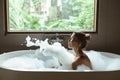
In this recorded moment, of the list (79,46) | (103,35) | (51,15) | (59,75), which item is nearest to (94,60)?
(79,46)

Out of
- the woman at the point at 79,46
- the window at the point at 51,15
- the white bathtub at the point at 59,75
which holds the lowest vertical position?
the white bathtub at the point at 59,75

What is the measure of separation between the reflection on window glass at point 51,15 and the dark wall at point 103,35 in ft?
0.36

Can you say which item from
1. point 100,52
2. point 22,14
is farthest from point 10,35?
point 100,52

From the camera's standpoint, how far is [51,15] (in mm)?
2875

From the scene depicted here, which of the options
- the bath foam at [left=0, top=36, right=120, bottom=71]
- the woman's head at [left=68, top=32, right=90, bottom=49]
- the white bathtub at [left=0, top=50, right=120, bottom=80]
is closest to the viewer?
the white bathtub at [left=0, top=50, right=120, bottom=80]

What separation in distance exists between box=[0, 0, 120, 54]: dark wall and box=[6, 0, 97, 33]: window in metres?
0.08

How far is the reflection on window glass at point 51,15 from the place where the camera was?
2.84 meters

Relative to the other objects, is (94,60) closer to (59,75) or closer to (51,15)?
(59,75)

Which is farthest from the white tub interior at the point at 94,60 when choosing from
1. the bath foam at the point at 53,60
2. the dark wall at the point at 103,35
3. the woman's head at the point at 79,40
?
the woman's head at the point at 79,40

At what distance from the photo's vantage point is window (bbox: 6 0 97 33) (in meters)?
2.84

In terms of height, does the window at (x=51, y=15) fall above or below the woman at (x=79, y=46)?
above

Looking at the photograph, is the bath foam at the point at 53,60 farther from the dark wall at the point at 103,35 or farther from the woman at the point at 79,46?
the dark wall at the point at 103,35

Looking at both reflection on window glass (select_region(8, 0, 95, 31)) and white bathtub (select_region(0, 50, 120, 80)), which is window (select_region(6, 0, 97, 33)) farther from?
white bathtub (select_region(0, 50, 120, 80))

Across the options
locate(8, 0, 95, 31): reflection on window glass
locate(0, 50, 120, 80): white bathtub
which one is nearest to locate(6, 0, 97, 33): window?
locate(8, 0, 95, 31): reflection on window glass
